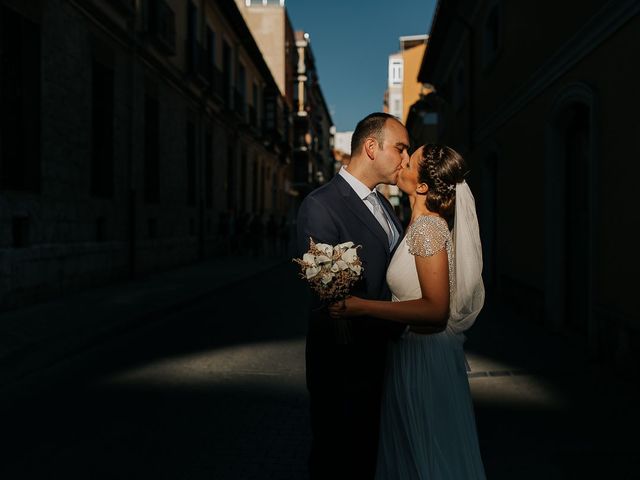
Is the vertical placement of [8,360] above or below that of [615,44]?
below

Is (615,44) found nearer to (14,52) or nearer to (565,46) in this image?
(565,46)

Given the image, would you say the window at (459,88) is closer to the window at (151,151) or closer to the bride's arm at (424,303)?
the window at (151,151)

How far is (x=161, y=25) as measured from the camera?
15648mm

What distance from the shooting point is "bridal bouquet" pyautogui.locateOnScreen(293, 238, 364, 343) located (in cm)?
220

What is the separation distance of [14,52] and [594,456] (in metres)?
9.20

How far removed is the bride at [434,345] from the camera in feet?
8.02

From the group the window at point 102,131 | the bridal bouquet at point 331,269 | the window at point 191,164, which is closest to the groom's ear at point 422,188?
the bridal bouquet at point 331,269

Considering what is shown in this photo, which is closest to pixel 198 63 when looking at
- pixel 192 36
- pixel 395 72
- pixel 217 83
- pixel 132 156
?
pixel 192 36

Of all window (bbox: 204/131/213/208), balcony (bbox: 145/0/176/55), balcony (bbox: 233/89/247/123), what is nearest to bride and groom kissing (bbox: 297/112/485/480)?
balcony (bbox: 145/0/176/55)

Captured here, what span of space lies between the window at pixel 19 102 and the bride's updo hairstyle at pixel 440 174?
26.7 feet

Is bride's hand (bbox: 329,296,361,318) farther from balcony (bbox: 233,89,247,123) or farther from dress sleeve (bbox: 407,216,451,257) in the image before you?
balcony (bbox: 233,89,247,123)

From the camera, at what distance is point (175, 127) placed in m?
17.9

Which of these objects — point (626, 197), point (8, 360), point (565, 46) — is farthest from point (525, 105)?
point (8, 360)

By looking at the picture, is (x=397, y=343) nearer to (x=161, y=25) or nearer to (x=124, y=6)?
(x=124, y=6)
